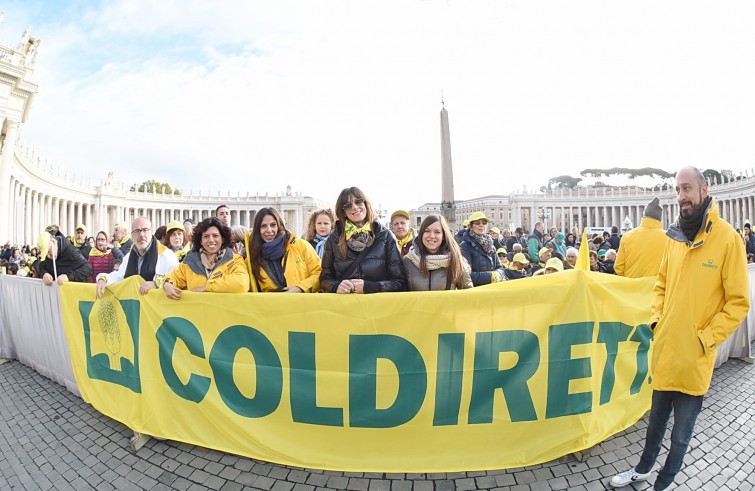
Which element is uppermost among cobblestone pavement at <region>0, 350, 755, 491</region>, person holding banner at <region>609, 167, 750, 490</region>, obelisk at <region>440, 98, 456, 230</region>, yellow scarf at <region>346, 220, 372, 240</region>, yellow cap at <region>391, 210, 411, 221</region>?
obelisk at <region>440, 98, 456, 230</region>

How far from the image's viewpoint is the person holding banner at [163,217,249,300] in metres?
3.28

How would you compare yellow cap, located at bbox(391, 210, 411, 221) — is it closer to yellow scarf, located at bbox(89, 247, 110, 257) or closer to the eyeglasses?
the eyeglasses

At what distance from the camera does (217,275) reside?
334cm

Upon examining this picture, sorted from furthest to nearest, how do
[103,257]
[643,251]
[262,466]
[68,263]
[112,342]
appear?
[103,257], [68,263], [643,251], [112,342], [262,466]

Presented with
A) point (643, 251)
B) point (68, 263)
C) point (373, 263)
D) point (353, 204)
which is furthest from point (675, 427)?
point (68, 263)

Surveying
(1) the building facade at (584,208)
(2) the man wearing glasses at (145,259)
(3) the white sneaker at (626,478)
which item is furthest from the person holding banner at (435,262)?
(1) the building facade at (584,208)

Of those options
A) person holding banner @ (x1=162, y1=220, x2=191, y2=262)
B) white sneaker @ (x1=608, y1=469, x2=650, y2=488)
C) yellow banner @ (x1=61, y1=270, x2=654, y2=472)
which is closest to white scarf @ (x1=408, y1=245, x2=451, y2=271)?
yellow banner @ (x1=61, y1=270, x2=654, y2=472)

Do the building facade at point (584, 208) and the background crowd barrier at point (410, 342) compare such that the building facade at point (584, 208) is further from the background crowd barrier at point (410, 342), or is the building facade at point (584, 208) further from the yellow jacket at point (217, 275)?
the background crowd barrier at point (410, 342)

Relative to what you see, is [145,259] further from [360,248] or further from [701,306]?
[701,306]

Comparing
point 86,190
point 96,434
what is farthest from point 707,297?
point 86,190

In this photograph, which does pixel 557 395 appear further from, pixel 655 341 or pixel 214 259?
pixel 214 259

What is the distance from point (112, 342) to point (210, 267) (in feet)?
4.20

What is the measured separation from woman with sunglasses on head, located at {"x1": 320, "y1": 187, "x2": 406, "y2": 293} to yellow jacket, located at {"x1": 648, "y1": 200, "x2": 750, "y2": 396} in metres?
1.96

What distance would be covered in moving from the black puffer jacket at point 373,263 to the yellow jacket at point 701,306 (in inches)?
77.1
